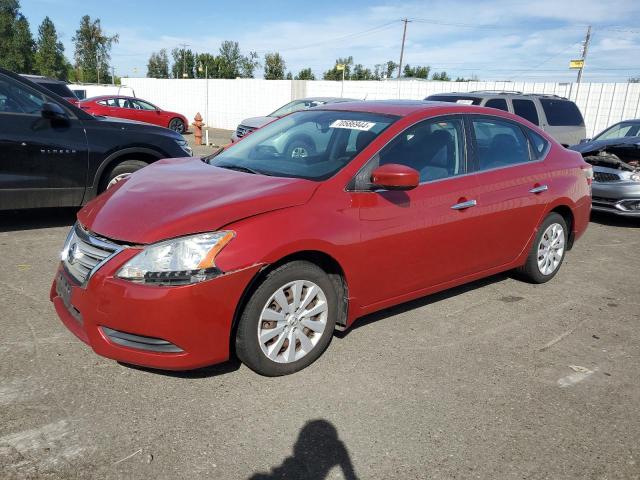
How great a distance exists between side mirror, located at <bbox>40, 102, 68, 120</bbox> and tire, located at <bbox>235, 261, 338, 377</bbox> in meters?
4.08

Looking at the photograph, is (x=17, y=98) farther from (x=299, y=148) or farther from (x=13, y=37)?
(x=13, y=37)

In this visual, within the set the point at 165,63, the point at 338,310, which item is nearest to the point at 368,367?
the point at 338,310

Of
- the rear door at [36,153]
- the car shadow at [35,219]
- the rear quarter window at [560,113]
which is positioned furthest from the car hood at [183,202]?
the rear quarter window at [560,113]

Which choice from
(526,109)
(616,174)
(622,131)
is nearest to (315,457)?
(616,174)

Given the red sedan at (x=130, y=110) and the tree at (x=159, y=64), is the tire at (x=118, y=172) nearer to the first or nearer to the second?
the red sedan at (x=130, y=110)

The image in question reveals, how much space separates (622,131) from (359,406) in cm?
978

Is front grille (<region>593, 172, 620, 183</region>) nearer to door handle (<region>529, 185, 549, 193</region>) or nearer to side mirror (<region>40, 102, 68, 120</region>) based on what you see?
door handle (<region>529, 185, 549, 193</region>)

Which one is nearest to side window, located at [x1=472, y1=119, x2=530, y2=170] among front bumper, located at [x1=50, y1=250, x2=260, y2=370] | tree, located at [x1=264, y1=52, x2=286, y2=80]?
front bumper, located at [x1=50, y1=250, x2=260, y2=370]

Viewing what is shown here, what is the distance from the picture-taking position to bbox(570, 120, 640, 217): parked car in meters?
8.21

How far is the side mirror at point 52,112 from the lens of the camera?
5809 millimetres

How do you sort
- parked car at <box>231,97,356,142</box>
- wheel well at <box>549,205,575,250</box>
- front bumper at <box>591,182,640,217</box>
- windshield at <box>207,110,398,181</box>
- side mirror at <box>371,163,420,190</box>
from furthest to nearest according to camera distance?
parked car at <box>231,97,356,142</box>
front bumper at <box>591,182,640,217</box>
wheel well at <box>549,205,575,250</box>
windshield at <box>207,110,398,181</box>
side mirror at <box>371,163,420,190</box>

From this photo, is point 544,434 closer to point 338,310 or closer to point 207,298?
point 338,310

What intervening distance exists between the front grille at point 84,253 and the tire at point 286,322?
0.85 m

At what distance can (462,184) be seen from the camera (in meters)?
4.18
